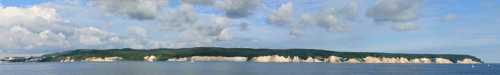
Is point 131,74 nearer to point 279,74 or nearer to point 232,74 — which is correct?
point 232,74

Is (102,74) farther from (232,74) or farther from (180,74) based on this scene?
(232,74)

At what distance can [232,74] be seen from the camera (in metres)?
126

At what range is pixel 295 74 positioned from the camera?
415 ft

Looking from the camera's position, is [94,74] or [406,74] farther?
[406,74]

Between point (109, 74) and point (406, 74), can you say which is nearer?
point (109, 74)

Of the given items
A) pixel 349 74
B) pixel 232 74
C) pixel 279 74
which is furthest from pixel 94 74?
pixel 349 74

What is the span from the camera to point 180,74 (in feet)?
419

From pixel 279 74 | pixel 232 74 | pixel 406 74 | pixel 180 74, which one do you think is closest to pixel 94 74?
pixel 180 74

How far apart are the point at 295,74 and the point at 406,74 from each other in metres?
24.4

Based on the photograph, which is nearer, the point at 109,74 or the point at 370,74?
the point at 109,74

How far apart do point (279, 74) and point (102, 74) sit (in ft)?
105

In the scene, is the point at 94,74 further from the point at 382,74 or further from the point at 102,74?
the point at 382,74

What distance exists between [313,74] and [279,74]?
6.54m

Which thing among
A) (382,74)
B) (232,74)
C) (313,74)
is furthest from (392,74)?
(232,74)
